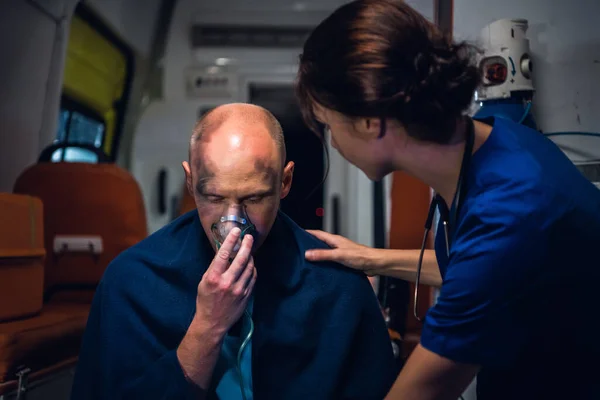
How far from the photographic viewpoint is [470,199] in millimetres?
996

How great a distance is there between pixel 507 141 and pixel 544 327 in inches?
14.5

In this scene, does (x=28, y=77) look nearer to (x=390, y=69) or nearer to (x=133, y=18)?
(x=133, y=18)

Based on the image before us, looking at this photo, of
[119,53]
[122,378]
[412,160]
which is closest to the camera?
[412,160]

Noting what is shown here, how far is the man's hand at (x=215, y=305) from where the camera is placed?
104cm

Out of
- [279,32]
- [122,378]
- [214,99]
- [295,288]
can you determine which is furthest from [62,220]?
Answer: [279,32]

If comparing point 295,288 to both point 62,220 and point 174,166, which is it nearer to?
point 62,220

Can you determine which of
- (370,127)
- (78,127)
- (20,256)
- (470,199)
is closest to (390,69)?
(370,127)

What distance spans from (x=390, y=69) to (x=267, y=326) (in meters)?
0.67

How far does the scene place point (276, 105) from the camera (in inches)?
172

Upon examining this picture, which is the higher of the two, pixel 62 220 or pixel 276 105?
pixel 276 105

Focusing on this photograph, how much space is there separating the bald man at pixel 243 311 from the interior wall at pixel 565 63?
0.96 meters

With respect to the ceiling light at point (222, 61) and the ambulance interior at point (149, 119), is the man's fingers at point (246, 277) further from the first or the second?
the ceiling light at point (222, 61)

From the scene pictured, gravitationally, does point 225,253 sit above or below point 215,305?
above

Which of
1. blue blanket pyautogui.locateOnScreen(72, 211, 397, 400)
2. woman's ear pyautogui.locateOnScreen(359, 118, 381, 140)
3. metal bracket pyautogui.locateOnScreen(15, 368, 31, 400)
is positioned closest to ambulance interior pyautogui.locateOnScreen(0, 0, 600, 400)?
metal bracket pyautogui.locateOnScreen(15, 368, 31, 400)
